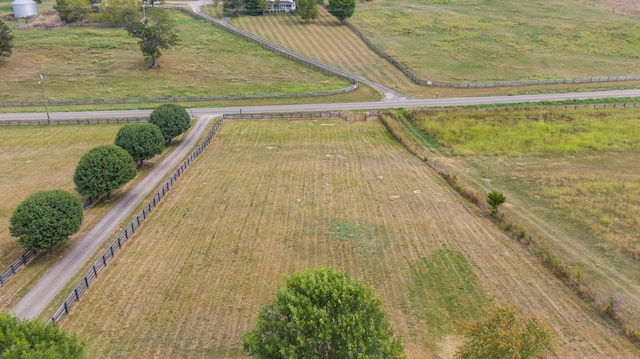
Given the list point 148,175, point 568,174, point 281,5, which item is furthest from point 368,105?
point 281,5

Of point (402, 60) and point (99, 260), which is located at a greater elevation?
point (402, 60)

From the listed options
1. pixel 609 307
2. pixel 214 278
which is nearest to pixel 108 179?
pixel 214 278

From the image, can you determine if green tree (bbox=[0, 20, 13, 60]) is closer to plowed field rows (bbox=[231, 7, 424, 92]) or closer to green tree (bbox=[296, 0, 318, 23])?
plowed field rows (bbox=[231, 7, 424, 92])

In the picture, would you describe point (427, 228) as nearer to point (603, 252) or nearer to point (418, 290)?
point (418, 290)

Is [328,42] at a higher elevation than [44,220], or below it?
higher

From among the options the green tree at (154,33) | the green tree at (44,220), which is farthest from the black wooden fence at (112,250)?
the green tree at (154,33)

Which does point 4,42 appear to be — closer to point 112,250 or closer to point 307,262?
point 112,250

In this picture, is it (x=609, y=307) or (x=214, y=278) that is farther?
(x=214, y=278)

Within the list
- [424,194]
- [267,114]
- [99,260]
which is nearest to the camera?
[99,260]
